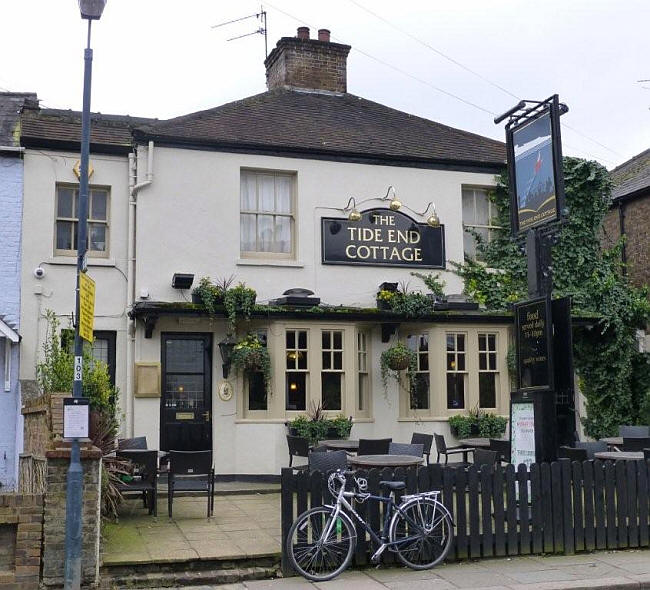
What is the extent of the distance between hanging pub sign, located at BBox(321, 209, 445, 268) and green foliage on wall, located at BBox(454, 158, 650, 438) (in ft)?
2.57

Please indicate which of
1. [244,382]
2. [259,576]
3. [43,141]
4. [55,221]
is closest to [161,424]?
[244,382]

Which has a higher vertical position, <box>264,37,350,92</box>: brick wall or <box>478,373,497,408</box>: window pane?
<box>264,37,350,92</box>: brick wall

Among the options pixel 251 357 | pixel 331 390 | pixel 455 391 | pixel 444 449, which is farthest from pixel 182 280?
pixel 455 391

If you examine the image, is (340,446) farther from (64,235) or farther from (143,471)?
(64,235)

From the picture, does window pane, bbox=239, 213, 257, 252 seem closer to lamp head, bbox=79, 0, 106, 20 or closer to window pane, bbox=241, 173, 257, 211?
window pane, bbox=241, 173, 257, 211

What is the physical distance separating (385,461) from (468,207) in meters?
8.14

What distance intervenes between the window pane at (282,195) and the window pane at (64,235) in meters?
3.82

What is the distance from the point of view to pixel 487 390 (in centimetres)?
1656

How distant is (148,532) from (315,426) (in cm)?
514

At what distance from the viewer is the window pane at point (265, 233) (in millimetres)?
15877

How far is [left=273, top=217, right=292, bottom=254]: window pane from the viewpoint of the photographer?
52.5 ft

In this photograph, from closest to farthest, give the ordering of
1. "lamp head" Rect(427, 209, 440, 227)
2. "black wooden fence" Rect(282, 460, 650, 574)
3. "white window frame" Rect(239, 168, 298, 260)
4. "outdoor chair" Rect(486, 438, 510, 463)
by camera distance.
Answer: "black wooden fence" Rect(282, 460, 650, 574), "outdoor chair" Rect(486, 438, 510, 463), "white window frame" Rect(239, 168, 298, 260), "lamp head" Rect(427, 209, 440, 227)

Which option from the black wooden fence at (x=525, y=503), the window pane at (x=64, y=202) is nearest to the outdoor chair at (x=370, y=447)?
the black wooden fence at (x=525, y=503)

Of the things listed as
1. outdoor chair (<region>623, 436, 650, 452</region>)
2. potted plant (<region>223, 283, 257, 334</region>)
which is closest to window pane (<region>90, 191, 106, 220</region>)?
potted plant (<region>223, 283, 257, 334</region>)
